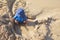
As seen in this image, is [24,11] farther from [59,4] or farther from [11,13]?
[59,4]

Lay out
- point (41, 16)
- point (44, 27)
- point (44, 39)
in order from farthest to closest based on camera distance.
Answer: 1. point (41, 16)
2. point (44, 27)
3. point (44, 39)

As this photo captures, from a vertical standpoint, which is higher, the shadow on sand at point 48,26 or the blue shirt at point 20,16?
the blue shirt at point 20,16

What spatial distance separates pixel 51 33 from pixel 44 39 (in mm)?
207

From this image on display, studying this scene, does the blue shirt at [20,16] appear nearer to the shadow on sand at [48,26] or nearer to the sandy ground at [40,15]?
the sandy ground at [40,15]

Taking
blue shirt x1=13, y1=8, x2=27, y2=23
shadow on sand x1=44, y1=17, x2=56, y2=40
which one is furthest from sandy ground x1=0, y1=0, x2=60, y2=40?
blue shirt x1=13, y1=8, x2=27, y2=23

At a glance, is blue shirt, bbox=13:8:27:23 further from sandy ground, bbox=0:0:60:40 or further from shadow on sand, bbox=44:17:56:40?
shadow on sand, bbox=44:17:56:40

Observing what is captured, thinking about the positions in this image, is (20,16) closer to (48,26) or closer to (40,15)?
(40,15)

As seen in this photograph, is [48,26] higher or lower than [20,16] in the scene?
lower

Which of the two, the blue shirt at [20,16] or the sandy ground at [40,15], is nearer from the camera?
the sandy ground at [40,15]

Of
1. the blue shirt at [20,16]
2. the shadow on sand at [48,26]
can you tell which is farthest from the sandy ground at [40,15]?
the blue shirt at [20,16]

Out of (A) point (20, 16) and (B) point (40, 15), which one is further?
(B) point (40, 15)

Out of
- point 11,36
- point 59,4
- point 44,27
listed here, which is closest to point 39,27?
point 44,27

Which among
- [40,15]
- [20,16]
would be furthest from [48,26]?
[20,16]

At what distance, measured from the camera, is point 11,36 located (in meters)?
3.24
